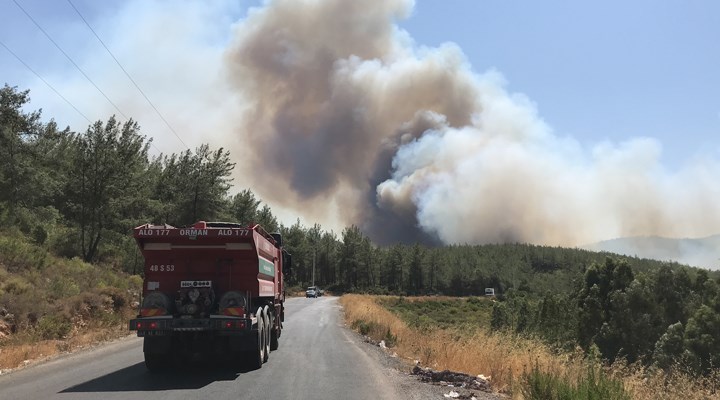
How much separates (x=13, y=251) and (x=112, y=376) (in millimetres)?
15485

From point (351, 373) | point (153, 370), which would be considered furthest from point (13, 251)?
point (351, 373)

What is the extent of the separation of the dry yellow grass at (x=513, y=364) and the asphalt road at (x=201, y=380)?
1648 millimetres

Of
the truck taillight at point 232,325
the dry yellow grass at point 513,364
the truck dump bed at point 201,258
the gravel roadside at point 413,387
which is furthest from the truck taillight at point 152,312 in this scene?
the dry yellow grass at point 513,364

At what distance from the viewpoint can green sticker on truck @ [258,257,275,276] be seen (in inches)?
500

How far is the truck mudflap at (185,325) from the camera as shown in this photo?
10984 millimetres

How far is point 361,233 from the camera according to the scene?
150500mm

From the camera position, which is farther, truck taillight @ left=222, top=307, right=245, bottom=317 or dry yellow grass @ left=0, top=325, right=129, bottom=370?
dry yellow grass @ left=0, top=325, right=129, bottom=370

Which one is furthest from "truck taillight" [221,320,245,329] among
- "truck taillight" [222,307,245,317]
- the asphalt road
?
the asphalt road

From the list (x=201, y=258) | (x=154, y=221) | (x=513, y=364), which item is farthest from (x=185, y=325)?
(x=154, y=221)

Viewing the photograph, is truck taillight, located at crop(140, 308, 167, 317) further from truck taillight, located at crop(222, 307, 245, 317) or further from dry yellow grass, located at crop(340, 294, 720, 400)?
dry yellow grass, located at crop(340, 294, 720, 400)

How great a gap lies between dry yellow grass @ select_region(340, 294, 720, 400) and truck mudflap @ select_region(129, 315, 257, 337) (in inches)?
192

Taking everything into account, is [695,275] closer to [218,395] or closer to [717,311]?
[717,311]

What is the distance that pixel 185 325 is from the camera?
11.0 meters

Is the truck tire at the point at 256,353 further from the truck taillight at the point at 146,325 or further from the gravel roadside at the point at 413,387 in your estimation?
the gravel roadside at the point at 413,387
